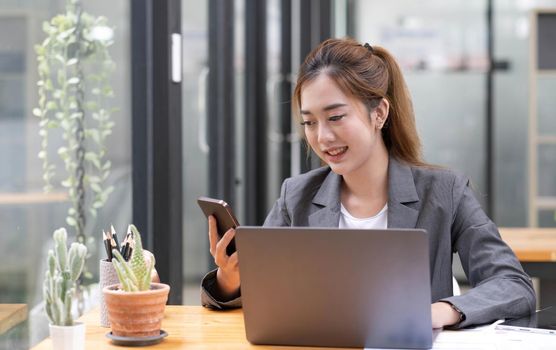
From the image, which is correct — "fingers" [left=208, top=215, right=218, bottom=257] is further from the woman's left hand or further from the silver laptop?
the woman's left hand

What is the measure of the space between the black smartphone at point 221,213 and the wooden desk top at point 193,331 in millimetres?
158

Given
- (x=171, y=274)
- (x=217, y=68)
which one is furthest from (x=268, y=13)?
(x=171, y=274)

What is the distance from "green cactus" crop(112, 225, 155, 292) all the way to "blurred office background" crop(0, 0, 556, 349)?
32 centimetres

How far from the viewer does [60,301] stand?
1566 millimetres

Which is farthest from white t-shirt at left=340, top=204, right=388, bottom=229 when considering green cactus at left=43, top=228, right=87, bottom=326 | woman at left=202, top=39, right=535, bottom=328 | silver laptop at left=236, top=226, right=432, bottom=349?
green cactus at left=43, top=228, right=87, bottom=326

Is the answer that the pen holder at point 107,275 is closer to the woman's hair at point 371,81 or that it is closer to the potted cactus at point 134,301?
the potted cactus at point 134,301

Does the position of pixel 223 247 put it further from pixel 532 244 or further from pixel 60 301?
pixel 532 244

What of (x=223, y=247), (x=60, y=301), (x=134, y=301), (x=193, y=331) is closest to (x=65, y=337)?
(x=60, y=301)

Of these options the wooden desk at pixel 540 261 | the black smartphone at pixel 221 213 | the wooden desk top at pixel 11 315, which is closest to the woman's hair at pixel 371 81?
the black smartphone at pixel 221 213

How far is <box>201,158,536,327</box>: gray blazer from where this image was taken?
208 centimetres

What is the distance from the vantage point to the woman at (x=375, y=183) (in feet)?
6.91

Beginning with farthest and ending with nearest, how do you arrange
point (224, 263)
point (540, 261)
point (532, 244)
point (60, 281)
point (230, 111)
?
point (230, 111)
point (532, 244)
point (540, 261)
point (224, 263)
point (60, 281)

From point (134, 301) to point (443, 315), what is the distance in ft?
1.93

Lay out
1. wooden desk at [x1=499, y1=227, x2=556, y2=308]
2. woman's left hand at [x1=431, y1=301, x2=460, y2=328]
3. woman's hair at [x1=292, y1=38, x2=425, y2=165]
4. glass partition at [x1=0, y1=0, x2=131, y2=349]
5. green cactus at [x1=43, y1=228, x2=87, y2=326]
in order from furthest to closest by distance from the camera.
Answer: wooden desk at [x1=499, y1=227, x2=556, y2=308]
woman's hair at [x1=292, y1=38, x2=425, y2=165]
glass partition at [x1=0, y1=0, x2=131, y2=349]
woman's left hand at [x1=431, y1=301, x2=460, y2=328]
green cactus at [x1=43, y1=228, x2=87, y2=326]
